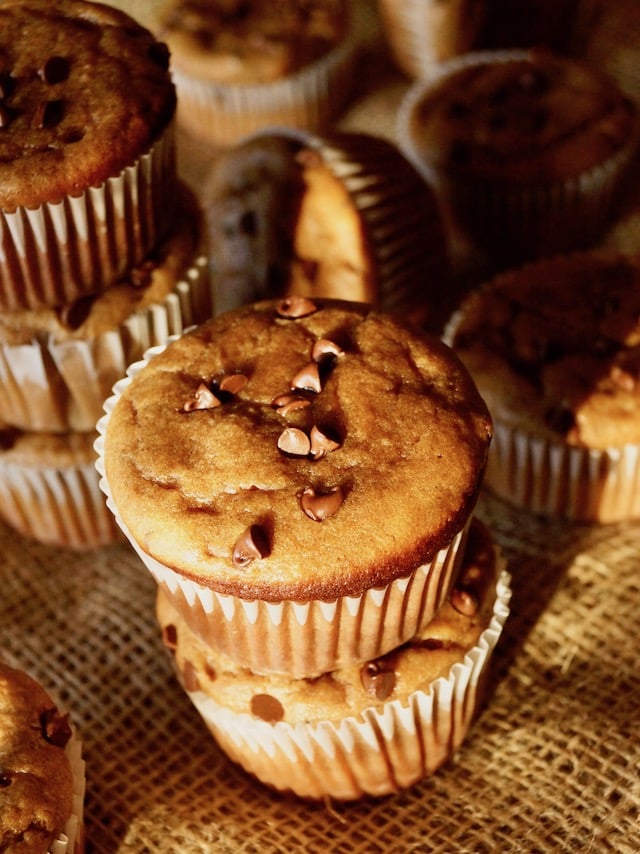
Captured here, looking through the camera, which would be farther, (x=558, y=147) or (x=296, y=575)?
(x=558, y=147)

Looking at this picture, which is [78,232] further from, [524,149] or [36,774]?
[524,149]

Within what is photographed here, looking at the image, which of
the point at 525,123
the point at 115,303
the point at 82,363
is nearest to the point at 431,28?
the point at 525,123

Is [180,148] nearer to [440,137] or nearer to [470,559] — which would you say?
[440,137]

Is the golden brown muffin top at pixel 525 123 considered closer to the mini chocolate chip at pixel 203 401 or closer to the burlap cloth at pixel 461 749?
the burlap cloth at pixel 461 749

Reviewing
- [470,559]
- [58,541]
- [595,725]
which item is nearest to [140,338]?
[58,541]

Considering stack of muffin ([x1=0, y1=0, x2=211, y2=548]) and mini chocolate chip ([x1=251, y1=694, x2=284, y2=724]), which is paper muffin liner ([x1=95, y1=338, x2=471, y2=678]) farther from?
stack of muffin ([x1=0, y1=0, x2=211, y2=548])
